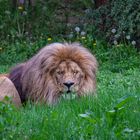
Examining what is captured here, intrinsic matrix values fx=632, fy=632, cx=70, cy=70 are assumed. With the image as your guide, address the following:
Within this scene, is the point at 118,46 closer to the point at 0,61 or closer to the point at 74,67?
the point at 0,61

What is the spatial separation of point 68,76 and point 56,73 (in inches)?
6.6

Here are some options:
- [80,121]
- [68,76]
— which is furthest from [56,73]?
[80,121]

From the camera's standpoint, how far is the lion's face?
6125 mm

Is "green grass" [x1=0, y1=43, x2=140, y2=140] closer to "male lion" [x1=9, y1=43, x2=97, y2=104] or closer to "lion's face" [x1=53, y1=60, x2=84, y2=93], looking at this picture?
"lion's face" [x1=53, y1=60, x2=84, y2=93]

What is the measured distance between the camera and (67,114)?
4.75m

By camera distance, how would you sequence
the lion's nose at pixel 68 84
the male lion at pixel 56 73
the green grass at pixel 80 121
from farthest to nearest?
the male lion at pixel 56 73 < the lion's nose at pixel 68 84 < the green grass at pixel 80 121

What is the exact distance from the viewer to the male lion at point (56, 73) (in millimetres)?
6270

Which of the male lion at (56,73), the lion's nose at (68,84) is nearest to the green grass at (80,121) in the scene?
the lion's nose at (68,84)

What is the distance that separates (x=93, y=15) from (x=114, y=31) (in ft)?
3.54

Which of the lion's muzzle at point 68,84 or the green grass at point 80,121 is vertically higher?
the green grass at point 80,121

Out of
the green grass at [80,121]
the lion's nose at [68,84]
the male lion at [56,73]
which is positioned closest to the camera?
the green grass at [80,121]

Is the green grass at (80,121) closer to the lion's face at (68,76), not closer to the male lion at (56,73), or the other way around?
the lion's face at (68,76)

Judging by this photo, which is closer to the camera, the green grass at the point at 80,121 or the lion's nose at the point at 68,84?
the green grass at the point at 80,121

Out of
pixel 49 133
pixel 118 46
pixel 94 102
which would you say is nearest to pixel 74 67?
pixel 94 102
